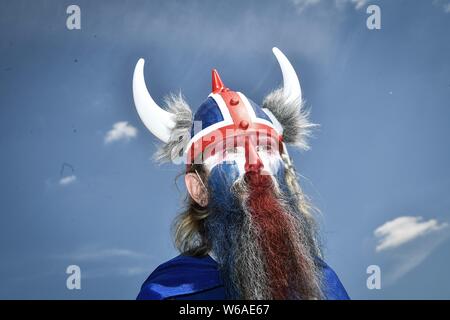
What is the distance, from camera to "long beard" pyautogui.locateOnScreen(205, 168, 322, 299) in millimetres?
1992

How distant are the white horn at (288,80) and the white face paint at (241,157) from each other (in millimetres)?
491

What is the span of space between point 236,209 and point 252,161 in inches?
8.8

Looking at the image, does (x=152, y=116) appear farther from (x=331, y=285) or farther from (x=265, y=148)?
(x=331, y=285)

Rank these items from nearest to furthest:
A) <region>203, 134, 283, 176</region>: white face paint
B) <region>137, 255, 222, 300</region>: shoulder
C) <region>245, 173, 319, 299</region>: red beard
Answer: <region>245, 173, 319, 299</region>: red beard < <region>137, 255, 222, 300</region>: shoulder < <region>203, 134, 283, 176</region>: white face paint

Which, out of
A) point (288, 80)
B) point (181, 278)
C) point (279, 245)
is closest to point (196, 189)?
point (181, 278)

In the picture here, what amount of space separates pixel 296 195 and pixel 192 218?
518 mm

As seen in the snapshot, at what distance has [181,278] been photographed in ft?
7.28

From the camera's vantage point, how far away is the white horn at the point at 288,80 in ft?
9.22

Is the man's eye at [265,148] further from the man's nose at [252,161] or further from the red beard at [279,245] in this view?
the red beard at [279,245]

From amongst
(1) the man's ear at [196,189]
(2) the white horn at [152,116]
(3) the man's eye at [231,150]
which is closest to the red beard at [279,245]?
(3) the man's eye at [231,150]

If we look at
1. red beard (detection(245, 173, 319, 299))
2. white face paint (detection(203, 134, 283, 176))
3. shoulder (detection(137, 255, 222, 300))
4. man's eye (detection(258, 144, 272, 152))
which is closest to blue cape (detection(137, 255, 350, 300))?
shoulder (detection(137, 255, 222, 300))

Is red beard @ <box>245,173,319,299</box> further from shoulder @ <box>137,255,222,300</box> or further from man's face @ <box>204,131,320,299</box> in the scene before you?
shoulder @ <box>137,255,222,300</box>

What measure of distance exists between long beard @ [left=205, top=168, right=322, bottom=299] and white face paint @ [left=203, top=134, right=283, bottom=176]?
0.22ft
